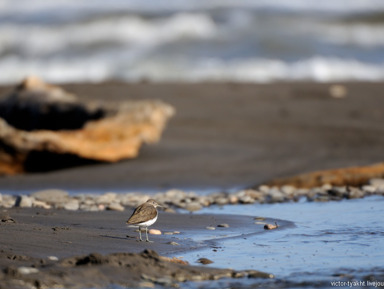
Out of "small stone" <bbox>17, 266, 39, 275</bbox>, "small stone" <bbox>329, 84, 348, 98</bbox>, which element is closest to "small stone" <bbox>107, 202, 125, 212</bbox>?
"small stone" <bbox>17, 266, 39, 275</bbox>

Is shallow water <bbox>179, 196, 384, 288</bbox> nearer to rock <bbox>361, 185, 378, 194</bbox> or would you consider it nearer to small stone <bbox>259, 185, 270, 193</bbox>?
rock <bbox>361, 185, 378, 194</bbox>

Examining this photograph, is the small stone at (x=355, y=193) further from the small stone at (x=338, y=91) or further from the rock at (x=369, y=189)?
the small stone at (x=338, y=91)

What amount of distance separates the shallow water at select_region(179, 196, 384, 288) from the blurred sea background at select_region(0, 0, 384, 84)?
35.9 feet

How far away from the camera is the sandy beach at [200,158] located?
18.9ft

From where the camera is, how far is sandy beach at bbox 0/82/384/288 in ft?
18.9

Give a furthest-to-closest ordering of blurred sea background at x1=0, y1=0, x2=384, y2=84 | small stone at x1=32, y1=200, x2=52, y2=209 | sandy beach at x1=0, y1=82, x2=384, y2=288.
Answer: blurred sea background at x1=0, y1=0, x2=384, y2=84 < small stone at x1=32, y1=200, x2=52, y2=209 < sandy beach at x1=0, y1=82, x2=384, y2=288

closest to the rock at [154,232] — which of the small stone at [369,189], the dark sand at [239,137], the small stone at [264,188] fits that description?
the small stone at [264,188]

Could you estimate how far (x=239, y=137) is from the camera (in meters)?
12.5

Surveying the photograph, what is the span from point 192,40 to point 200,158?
11537mm

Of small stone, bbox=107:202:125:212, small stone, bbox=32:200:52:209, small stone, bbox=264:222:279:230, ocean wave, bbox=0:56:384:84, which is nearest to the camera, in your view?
small stone, bbox=264:222:279:230

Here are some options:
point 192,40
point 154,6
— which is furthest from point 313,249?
point 154,6

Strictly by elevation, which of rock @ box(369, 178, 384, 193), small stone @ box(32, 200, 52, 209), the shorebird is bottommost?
the shorebird

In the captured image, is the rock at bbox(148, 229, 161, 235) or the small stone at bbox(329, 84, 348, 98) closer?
the rock at bbox(148, 229, 161, 235)

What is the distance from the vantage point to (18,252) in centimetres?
520
